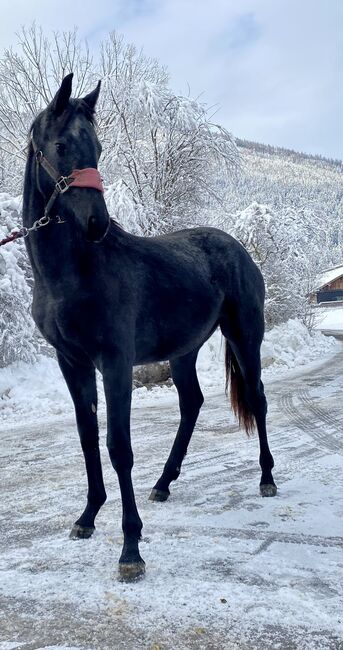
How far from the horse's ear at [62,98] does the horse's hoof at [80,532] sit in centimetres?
219

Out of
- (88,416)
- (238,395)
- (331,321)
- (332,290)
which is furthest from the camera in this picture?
(332,290)

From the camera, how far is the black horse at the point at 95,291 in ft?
8.86

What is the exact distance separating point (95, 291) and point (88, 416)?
0.83 meters

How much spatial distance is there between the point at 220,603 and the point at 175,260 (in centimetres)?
199

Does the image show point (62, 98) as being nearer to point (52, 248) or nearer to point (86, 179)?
point (86, 179)

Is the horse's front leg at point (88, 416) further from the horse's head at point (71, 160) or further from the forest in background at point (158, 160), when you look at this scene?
the forest in background at point (158, 160)

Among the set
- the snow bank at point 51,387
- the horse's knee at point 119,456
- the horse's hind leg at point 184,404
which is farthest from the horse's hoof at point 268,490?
the snow bank at point 51,387

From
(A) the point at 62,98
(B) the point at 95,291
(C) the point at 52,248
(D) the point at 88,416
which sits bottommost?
(D) the point at 88,416

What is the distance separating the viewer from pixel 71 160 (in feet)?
8.82

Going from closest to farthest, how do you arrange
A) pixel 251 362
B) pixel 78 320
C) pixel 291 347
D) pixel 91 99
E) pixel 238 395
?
pixel 78 320, pixel 91 99, pixel 251 362, pixel 238 395, pixel 291 347

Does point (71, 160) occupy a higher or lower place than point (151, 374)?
higher

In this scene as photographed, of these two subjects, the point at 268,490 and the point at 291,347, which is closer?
the point at 268,490

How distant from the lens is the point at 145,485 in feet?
13.1

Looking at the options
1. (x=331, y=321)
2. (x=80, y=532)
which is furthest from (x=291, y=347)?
(x=331, y=321)
